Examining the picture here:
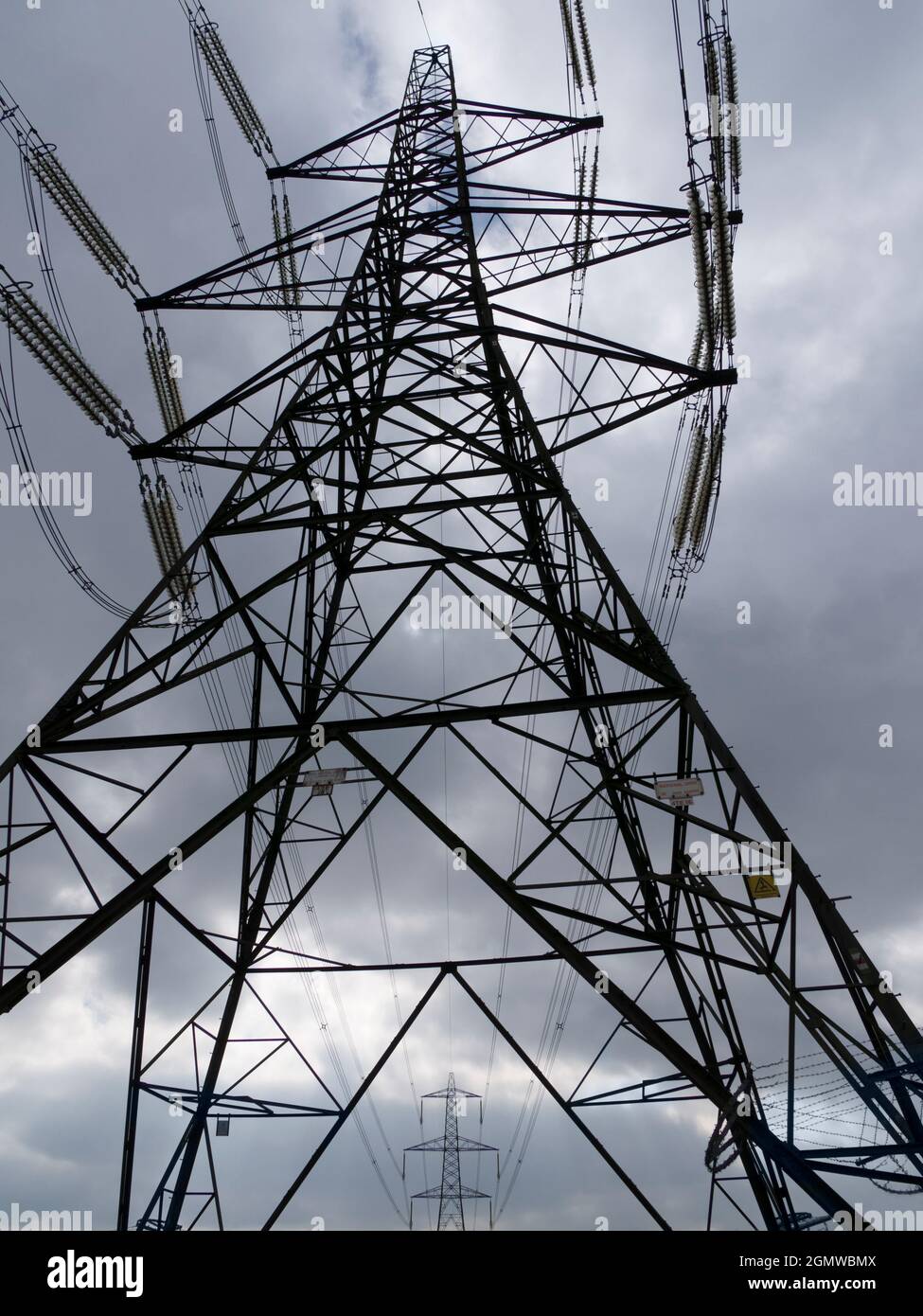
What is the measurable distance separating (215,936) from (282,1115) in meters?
2.50

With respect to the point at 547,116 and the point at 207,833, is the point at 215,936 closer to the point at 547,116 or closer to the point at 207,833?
the point at 207,833

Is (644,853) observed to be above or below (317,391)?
below

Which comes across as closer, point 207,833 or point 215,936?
point 207,833

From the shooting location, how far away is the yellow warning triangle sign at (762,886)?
9930 mm

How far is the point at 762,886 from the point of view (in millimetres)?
10000

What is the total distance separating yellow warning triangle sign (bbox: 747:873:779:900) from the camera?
32.6 feet

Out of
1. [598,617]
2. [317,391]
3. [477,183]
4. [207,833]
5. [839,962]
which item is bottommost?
[839,962]

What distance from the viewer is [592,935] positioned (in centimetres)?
1266

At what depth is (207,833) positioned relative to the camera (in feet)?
32.7
